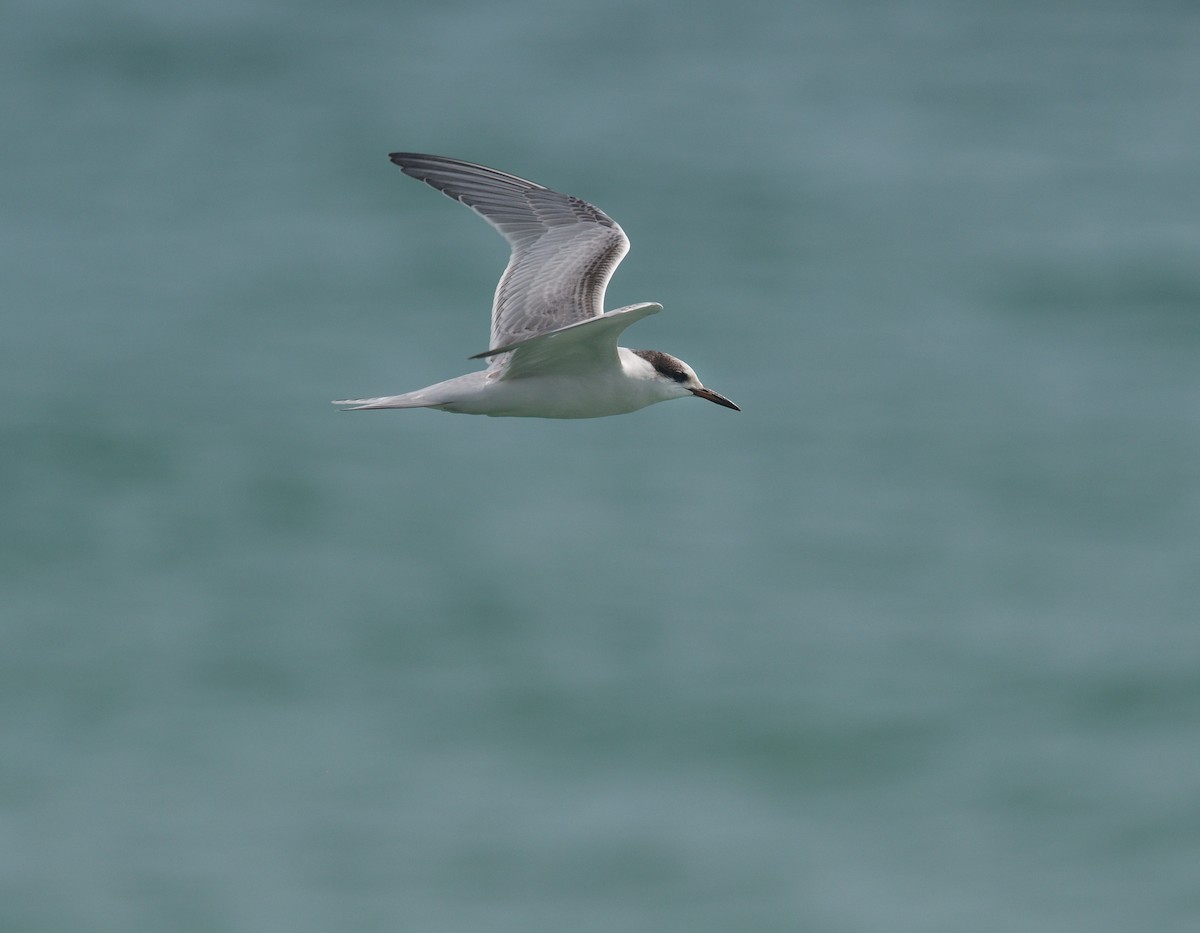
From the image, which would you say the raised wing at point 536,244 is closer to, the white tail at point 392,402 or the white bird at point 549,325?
the white bird at point 549,325

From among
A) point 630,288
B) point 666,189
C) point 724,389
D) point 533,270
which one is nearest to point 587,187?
point 666,189

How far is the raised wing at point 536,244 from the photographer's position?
10766mm

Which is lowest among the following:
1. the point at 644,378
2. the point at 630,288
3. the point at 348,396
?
the point at 348,396

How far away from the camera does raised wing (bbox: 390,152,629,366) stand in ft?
35.3

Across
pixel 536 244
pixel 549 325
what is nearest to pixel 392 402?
pixel 549 325

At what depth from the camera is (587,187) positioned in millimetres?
32156

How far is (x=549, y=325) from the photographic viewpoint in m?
10.6

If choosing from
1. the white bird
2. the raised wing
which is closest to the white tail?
the white bird

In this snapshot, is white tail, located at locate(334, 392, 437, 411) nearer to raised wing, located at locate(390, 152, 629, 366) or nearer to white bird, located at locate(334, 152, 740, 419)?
white bird, located at locate(334, 152, 740, 419)

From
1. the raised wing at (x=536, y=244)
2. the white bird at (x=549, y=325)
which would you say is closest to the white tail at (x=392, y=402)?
the white bird at (x=549, y=325)

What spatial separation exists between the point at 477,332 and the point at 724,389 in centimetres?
470

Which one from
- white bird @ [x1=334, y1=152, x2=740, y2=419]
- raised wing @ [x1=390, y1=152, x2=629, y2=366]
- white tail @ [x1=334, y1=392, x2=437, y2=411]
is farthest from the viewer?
raised wing @ [x1=390, y1=152, x2=629, y2=366]

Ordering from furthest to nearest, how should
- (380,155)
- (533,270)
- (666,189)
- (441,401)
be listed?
(380,155), (666,189), (533,270), (441,401)

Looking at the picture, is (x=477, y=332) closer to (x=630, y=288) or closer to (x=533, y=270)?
(x=630, y=288)
